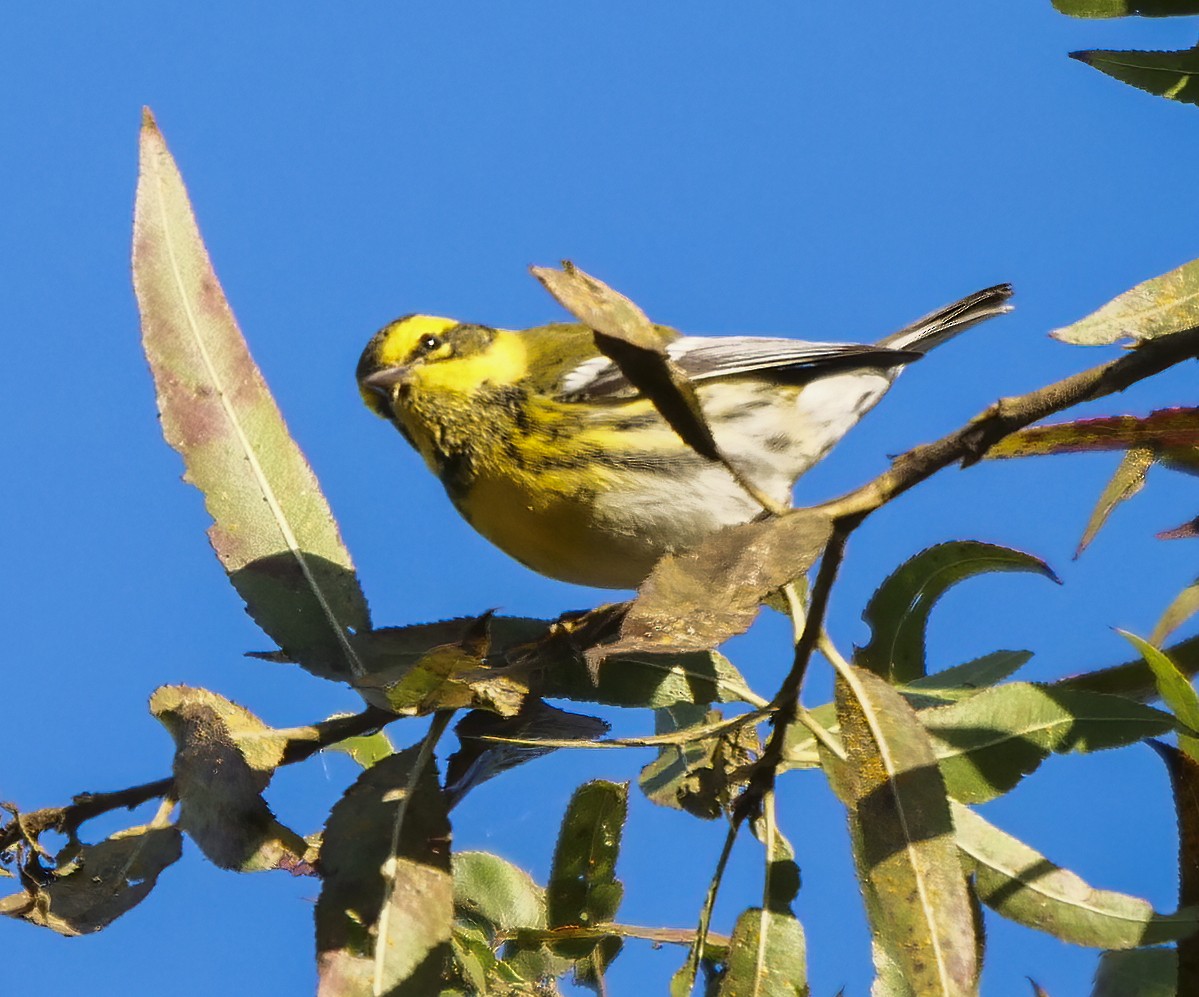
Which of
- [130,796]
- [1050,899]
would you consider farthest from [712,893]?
[130,796]

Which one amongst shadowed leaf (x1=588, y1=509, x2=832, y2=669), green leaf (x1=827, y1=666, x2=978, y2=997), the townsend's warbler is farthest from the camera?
the townsend's warbler

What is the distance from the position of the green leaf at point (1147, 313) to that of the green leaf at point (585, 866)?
1222 millimetres

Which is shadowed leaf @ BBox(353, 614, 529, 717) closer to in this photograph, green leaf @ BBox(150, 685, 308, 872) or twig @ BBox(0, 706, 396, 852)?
twig @ BBox(0, 706, 396, 852)

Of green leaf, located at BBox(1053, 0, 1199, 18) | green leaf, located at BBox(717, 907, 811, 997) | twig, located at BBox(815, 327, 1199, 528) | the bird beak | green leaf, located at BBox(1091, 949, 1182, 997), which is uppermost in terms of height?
the bird beak

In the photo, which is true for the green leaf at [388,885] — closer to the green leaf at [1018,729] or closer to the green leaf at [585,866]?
the green leaf at [585,866]

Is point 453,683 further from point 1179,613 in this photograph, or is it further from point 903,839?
point 1179,613

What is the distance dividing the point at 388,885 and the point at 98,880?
1.62 feet

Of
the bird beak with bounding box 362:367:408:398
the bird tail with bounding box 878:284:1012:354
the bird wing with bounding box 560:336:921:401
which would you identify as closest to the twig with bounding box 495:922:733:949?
the bird wing with bounding box 560:336:921:401

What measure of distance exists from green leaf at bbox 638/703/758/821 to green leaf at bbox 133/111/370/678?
0.62m

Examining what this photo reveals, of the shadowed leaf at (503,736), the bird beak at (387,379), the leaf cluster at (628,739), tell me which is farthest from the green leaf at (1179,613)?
the bird beak at (387,379)

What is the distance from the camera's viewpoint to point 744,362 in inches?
153

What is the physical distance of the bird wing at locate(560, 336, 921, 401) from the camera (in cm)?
373

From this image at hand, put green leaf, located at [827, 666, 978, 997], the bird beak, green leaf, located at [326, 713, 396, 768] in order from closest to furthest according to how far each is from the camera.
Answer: green leaf, located at [827, 666, 978, 997], green leaf, located at [326, 713, 396, 768], the bird beak

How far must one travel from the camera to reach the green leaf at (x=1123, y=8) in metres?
2.50
